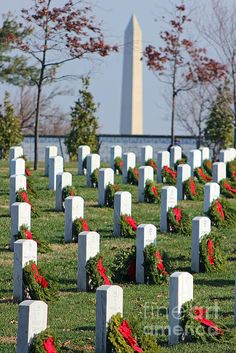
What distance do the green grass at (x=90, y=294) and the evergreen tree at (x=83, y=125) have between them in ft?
26.9

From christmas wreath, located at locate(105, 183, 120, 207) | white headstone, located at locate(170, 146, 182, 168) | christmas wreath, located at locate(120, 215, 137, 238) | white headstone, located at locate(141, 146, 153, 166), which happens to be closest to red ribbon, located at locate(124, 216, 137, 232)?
christmas wreath, located at locate(120, 215, 137, 238)

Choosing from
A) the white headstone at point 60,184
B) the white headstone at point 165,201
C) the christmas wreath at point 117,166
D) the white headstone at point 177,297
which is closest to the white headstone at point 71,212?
the white headstone at point 165,201

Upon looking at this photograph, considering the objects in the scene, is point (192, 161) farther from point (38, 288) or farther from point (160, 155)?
point (38, 288)

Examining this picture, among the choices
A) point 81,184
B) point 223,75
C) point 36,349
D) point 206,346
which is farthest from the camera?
point 223,75

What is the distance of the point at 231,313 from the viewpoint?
1382cm

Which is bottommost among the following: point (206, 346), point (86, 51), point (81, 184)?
point (206, 346)

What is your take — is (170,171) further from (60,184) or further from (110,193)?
(60,184)

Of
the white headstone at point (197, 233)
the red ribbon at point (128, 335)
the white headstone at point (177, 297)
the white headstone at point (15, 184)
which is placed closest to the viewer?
the red ribbon at point (128, 335)

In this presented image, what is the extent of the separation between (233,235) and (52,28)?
11586 millimetres

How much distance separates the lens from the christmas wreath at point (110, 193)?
22266mm

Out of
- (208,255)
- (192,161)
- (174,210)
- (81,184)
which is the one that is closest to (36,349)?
(208,255)

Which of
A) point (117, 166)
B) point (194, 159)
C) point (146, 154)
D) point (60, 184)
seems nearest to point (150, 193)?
point (60, 184)

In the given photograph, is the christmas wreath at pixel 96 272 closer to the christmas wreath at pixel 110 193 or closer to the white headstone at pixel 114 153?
the christmas wreath at pixel 110 193

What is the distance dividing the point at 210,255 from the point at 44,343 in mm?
5885
